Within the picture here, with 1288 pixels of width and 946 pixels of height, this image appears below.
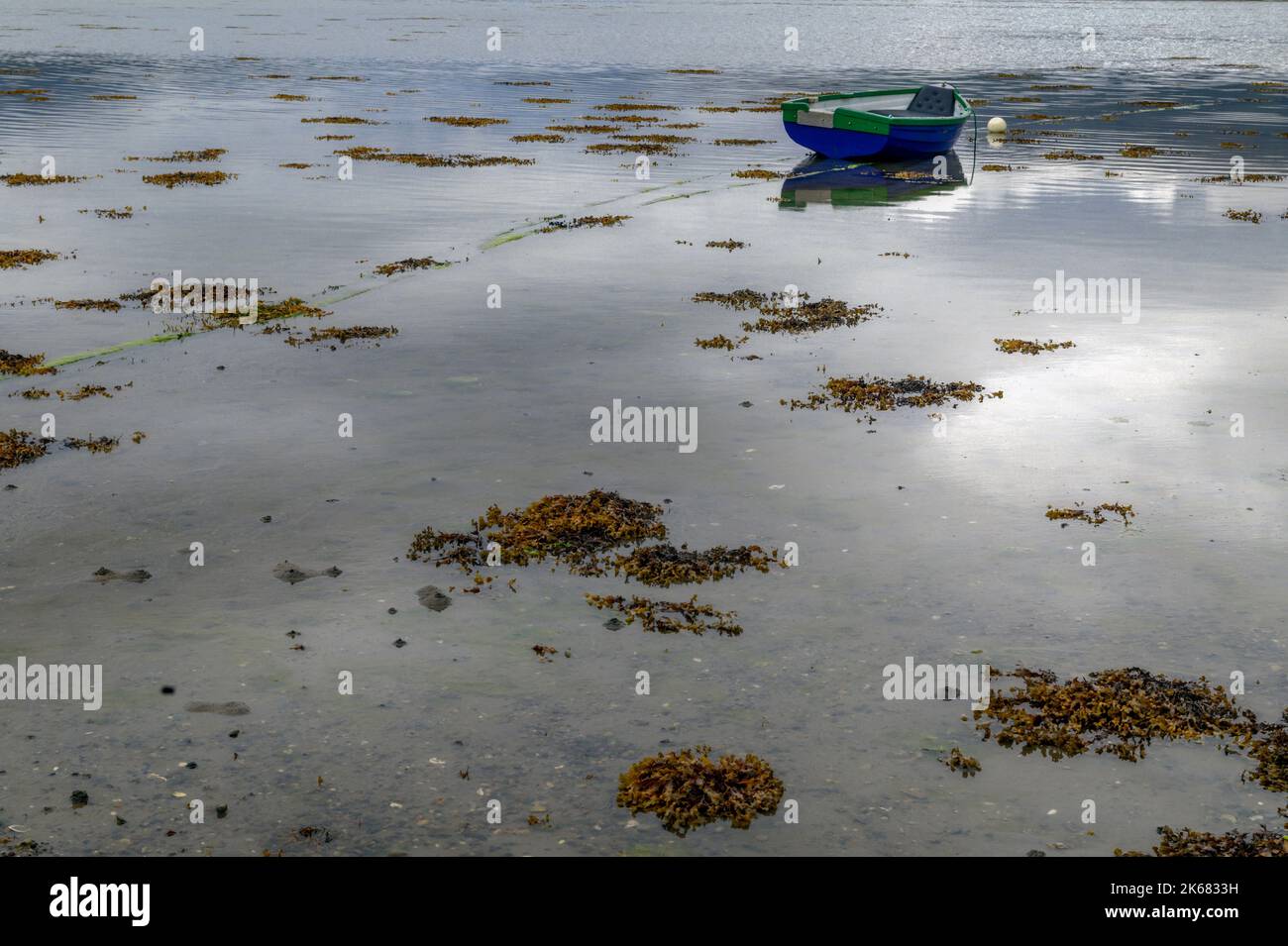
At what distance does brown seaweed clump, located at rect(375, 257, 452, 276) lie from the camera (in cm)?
2269

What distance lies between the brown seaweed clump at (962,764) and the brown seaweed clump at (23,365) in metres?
12.8

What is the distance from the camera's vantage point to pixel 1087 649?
9211 mm

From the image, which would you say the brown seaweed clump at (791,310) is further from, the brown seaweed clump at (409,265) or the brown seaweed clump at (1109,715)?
the brown seaweed clump at (1109,715)

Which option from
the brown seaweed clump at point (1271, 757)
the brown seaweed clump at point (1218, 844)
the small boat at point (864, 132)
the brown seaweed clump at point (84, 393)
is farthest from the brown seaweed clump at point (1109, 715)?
the small boat at point (864, 132)

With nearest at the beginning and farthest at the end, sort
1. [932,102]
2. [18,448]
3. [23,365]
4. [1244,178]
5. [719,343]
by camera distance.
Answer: [18,448]
[23,365]
[719,343]
[1244,178]
[932,102]

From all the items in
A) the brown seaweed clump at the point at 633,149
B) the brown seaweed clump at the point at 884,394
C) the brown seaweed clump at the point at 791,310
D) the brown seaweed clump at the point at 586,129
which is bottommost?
the brown seaweed clump at the point at 884,394

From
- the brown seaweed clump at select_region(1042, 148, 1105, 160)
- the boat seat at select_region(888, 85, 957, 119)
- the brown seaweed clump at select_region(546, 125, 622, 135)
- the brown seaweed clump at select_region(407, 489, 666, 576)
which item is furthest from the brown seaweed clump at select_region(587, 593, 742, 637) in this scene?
the brown seaweed clump at select_region(546, 125, 622, 135)

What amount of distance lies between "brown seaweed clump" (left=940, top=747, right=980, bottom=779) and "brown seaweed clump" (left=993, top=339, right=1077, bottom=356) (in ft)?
34.9

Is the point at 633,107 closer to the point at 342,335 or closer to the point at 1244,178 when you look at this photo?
the point at 1244,178

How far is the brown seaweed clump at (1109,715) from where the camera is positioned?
811cm

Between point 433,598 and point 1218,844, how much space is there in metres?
5.68

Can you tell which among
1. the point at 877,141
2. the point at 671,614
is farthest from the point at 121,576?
the point at 877,141

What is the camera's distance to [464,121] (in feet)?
167
